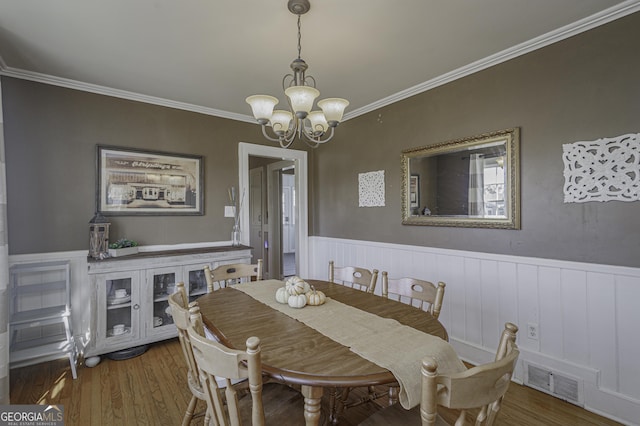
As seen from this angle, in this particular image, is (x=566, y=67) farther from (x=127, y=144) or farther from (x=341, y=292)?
(x=127, y=144)

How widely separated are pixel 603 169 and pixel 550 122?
463 millimetres

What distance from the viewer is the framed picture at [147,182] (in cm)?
294

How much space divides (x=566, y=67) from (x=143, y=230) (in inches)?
152

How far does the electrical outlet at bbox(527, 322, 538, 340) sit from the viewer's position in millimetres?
2229

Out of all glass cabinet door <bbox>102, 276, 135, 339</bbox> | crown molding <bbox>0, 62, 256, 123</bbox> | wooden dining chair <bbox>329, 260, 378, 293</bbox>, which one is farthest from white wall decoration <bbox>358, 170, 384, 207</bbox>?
glass cabinet door <bbox>102, 276, 135, 339</bbox>

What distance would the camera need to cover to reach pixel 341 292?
2.07 m

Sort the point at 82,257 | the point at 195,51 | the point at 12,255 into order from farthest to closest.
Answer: the point at 82,257
the point at 12,255
the point at 195,51

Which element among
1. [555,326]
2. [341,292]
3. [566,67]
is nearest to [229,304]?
[341,292]

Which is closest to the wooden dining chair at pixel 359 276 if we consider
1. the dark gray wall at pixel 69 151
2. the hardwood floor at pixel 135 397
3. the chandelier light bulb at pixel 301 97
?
the hardwood floor at pixel 135 397

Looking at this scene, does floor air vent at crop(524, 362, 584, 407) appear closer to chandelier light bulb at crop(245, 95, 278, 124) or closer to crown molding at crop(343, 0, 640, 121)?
crown molding at crop(343, 0, 640, 121)

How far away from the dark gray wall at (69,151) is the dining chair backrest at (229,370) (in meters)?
2.46

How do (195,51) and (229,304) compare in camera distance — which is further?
(195,51)

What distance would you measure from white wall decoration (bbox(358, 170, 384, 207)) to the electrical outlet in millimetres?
1701

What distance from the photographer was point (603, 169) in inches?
76.2
